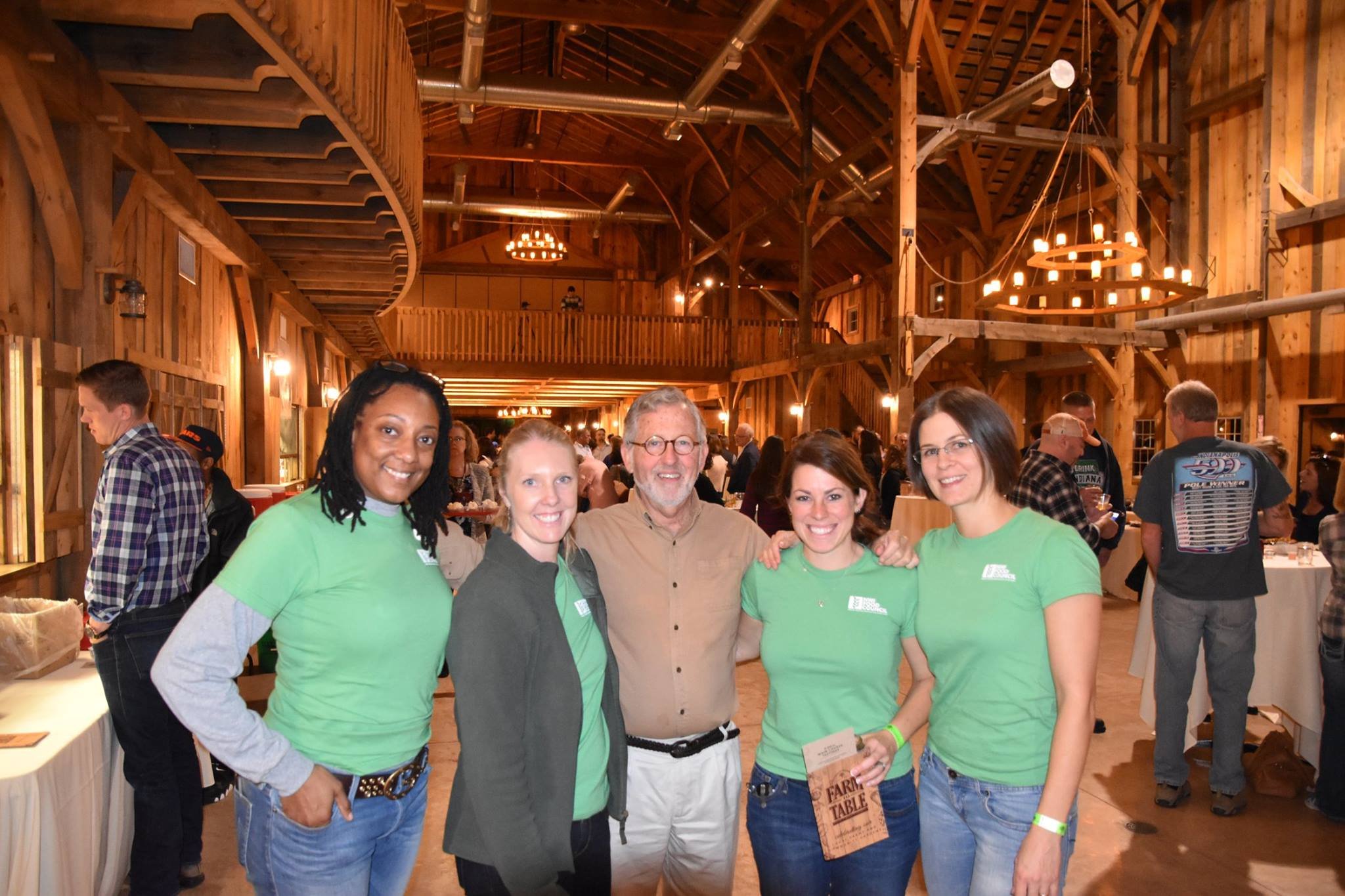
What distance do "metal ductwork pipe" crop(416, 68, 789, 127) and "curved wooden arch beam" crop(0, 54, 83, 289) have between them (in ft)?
32.4

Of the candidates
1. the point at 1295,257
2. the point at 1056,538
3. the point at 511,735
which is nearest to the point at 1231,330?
the point at 1295,257

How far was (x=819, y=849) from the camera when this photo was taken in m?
2.08

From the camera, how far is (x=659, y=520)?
2299 millimetres

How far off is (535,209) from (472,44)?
10.4 meters

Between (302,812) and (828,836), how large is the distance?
1.11m

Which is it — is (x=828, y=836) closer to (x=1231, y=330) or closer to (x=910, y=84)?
(x=910, y=84)

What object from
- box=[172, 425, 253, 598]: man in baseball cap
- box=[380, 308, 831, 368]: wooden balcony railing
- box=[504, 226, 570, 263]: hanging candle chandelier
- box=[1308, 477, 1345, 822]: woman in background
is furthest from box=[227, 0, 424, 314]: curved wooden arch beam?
box=[504, 226, 570, 263]: hanging candle chandelier

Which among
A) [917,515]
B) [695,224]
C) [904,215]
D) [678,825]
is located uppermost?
[695,224]

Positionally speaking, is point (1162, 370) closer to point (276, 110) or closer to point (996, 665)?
point (276, 110)

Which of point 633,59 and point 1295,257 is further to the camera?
point 633,59

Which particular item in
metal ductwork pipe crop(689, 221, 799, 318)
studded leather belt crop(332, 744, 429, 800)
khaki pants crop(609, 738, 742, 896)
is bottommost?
khaki pants crop(609, 738, 742, 896)

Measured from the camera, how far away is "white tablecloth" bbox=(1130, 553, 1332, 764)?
14.4 feet

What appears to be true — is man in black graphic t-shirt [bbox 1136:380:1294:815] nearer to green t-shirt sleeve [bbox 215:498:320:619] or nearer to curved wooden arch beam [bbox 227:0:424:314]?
green t-shirt sleeve [bbox 215:498:320:619]

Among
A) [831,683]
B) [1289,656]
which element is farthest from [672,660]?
[1289,656]
